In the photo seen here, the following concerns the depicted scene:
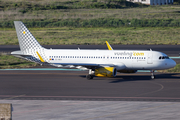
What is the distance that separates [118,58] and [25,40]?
41.6 feet

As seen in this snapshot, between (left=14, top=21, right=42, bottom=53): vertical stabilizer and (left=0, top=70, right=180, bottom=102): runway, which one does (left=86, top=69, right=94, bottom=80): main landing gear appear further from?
(left=14, top=21, right=42, bottom=53): vertical stabilizer

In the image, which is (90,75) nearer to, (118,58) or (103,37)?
(118,58)

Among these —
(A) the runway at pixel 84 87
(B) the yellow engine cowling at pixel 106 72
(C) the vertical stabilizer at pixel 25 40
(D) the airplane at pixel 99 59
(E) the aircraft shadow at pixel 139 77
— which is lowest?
(E) the aircraft shadow at pixel 139 77

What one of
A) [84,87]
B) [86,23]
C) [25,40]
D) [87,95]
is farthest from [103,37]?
[87,95]

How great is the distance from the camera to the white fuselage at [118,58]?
36.8 meters

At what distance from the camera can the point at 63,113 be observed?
22.1m

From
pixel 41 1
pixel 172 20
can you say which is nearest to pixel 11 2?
pixel 41 1

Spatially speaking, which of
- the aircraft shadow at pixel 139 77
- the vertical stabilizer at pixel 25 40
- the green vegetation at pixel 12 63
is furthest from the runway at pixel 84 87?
the green vegetation at pixel 12 63

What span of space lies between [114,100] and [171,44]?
50946mm

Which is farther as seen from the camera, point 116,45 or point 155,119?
point 116,45

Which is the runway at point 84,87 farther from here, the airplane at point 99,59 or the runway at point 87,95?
the airplane at point 99,59

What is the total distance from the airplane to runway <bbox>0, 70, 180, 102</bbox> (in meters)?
1.48

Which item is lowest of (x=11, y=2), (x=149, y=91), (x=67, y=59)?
(x=149, y=91)

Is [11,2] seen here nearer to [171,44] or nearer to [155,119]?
[171,44]
